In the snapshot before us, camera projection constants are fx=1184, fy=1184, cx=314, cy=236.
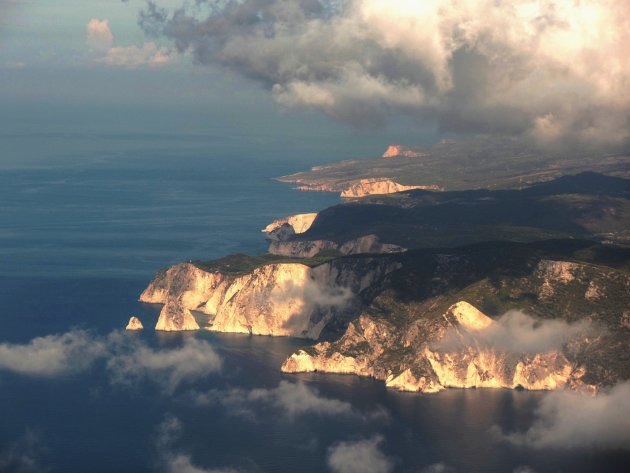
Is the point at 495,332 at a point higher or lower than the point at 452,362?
higher

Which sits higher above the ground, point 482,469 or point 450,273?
point 450,273

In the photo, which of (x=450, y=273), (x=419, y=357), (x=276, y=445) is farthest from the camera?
(x=450, y=273)

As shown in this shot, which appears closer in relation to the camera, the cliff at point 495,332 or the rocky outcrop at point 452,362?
the rocky outcrop at point 452,362

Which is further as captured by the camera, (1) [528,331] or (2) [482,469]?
(1) [528,331]

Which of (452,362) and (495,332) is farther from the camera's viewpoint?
(495,332)

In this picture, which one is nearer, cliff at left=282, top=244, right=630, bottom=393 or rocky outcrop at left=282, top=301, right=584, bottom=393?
rocky outcrop at left=282, top=301, right=584, bottom=393


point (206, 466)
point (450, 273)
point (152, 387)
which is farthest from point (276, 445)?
point (450, 273)

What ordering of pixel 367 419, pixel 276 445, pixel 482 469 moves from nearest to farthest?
pixel 482 469 → pixel 276 445 → pixel 367 419

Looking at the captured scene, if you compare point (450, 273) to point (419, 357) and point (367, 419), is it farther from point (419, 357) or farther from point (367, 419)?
point (367, 419)
